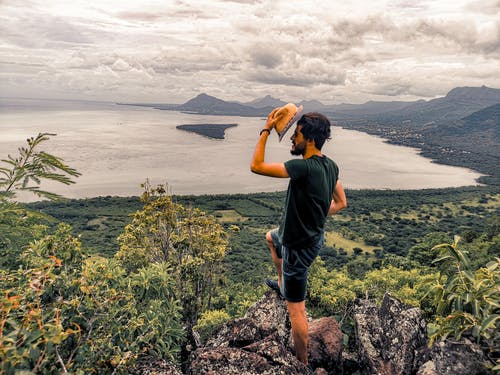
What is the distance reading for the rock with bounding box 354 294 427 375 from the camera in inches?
152

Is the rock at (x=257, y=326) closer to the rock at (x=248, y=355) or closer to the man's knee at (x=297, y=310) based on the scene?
the rock at (x=248, y=355)

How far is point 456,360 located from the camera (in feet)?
10.3

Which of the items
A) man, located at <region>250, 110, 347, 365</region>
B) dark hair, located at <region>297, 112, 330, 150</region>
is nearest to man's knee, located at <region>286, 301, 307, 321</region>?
man, located at <region>250, 110, 347, 365</region>

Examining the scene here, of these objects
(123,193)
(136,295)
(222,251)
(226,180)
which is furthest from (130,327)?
(226,180)

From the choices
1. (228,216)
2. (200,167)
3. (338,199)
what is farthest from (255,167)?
(200,167)

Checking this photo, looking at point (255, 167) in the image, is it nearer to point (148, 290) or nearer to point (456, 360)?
point (148, 290)

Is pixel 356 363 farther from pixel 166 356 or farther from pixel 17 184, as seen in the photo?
pixel 17 184

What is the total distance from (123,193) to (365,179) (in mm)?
76885

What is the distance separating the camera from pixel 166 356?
10.7 feet

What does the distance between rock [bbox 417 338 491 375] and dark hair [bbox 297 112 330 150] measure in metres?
2.39

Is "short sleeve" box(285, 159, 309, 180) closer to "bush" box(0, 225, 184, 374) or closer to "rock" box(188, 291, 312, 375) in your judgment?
"bush" box(0, 225, 184, 374)

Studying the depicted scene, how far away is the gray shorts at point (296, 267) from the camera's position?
3262mm

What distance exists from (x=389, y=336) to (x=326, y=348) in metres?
0.80

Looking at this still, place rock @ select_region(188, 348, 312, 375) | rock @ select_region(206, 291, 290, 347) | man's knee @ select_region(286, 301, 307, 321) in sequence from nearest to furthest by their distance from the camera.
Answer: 1. rock @ select_region(188, 348, 312, 375)
2. man's knee @ select_region(286, 301, 307, 321)
3. rock @ select_region(206, 291, 290, 347)
